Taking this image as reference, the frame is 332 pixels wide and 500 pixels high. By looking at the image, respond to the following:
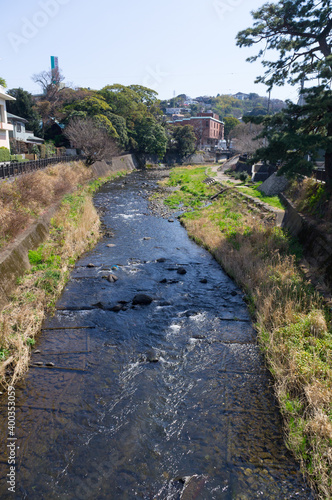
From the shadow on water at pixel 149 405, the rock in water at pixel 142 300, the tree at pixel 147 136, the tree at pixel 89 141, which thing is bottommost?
the shadow on water at pixel 149 405

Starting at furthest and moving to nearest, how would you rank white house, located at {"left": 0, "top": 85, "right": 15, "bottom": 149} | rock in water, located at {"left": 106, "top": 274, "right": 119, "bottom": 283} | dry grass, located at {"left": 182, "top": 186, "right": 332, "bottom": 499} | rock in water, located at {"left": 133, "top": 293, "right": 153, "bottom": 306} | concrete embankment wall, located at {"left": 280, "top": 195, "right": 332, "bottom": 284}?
white house, located at {"left": 0, "top": 85, "right": 15, "bottom": 149}
rock in water, located at {"left": 106, "top": 274, "right": 119, "bottom": 283}
concrete embankment wall, located at {"left": 280, "top": 195, "right": 332, "bottom": 284}
rock in water, located at {"left": 133, "top": 293, "right": 153, "bottom": 306}
dry grass, located at {"left": 182, "top": 186, "right": 332, "bottom": 499}

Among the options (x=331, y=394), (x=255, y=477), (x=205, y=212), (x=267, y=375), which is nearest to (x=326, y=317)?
(x=267, y=375)

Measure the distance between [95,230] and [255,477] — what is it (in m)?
14.5

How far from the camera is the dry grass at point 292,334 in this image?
17.5 ft

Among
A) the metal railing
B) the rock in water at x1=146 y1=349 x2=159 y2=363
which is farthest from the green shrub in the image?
the rock in water at x1=146 y1=349 x2=159 y2=363

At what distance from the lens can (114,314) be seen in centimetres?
979

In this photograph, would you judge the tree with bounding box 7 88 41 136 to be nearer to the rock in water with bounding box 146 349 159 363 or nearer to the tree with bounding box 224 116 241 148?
the rock in water with bounding box 146 349 159 363

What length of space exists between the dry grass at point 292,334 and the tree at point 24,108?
43475 millimetres

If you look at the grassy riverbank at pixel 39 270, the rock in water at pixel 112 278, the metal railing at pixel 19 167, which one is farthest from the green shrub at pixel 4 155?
the rock in water at pixel 112 278

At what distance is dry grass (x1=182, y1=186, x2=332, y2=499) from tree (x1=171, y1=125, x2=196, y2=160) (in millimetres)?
61500

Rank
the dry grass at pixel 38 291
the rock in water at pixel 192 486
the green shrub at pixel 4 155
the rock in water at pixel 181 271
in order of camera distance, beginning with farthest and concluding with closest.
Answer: the green shrub at pixel 4 155 → the rock in water at pixel 181 271 → the dry grass at pixel 38 291 → the rock in water at pixel 192 486

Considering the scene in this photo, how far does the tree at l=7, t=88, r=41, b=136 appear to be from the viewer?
47969 mm

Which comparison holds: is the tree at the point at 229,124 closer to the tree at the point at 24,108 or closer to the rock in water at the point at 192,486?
the tree at the point at 24,108

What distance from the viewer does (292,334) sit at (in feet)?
25.7
